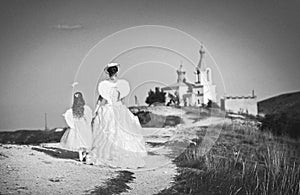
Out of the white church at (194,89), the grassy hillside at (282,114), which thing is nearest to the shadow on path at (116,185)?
the white church at (194,89)

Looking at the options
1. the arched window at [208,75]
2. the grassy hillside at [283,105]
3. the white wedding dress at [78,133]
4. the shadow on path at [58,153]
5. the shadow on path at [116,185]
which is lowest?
the shadow on path at [116,185]

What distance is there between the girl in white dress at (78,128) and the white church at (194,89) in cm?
90

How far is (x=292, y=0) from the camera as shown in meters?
5.35

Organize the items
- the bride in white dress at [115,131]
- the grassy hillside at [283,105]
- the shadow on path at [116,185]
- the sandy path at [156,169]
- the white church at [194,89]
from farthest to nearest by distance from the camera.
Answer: the grassy hillside at [283,105] → the white church at [194,89] → the sandy path at [156,169] → the shadow on path at [116,185] → the bride in white dress at [115,131]

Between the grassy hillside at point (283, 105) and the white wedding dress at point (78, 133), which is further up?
the grassy hillside at point (283, 105)

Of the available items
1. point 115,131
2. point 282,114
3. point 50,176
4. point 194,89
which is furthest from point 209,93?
point 50,176

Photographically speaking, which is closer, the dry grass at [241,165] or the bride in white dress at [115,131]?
the bride in white dress at [115,131]

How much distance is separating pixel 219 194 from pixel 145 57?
166cm

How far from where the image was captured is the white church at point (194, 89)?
15.4 ft

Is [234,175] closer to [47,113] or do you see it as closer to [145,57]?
[145,57]

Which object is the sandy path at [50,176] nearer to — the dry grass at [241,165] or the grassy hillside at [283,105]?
the dry grass at [241,165]

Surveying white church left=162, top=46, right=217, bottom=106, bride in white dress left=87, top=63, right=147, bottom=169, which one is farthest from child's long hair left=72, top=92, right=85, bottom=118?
white church left=162, top=46, right=217, bottom=106

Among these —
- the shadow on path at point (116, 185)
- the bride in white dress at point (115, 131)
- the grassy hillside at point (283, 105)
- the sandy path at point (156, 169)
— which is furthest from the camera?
the grassy hillside at point (283, 105)

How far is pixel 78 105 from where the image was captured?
4.60m
